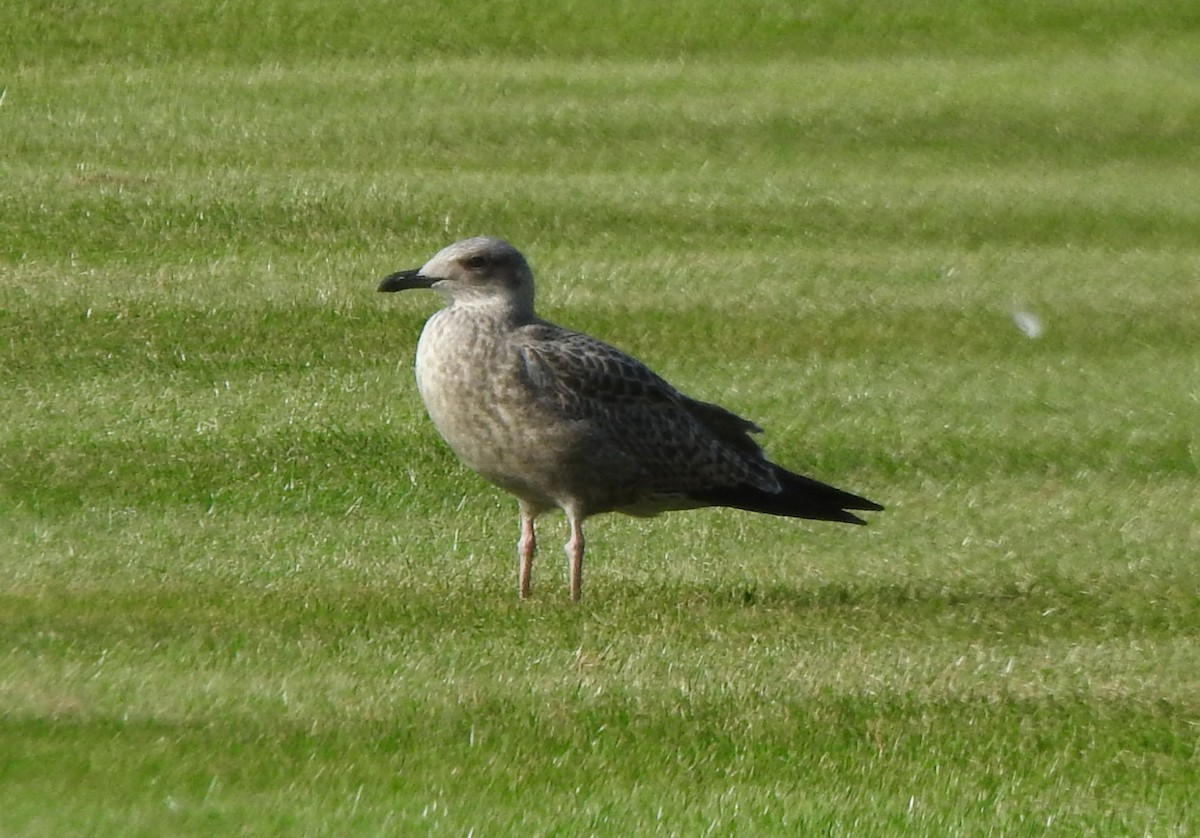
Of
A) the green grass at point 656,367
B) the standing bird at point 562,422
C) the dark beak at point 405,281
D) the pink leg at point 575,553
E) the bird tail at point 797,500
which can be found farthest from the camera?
the bird tail at point 797,500

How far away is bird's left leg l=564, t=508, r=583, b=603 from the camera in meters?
9.03

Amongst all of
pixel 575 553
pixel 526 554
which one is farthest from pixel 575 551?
pixel 526 554

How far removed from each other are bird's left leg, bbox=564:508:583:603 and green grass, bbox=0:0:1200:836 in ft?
0.45

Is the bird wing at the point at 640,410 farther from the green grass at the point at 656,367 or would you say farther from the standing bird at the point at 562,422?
the green grass at the point at 656,367

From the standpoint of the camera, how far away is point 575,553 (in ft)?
29.7

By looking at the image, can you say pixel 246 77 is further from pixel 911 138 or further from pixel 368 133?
pixel 911 138

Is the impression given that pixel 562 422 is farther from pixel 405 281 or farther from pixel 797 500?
pixel 797 500

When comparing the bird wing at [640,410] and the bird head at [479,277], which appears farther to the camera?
the bird head at [479,277]

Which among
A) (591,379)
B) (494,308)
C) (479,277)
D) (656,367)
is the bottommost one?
(656,367)

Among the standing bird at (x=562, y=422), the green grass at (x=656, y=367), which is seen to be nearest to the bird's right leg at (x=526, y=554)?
the standing bird at (x=562, y=422)

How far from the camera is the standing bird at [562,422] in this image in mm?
8727

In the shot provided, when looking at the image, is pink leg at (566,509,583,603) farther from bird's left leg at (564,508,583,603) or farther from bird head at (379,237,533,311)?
bird head at (379,237,533,311)

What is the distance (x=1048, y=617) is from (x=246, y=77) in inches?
522

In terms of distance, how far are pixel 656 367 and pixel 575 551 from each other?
17.2 ft
